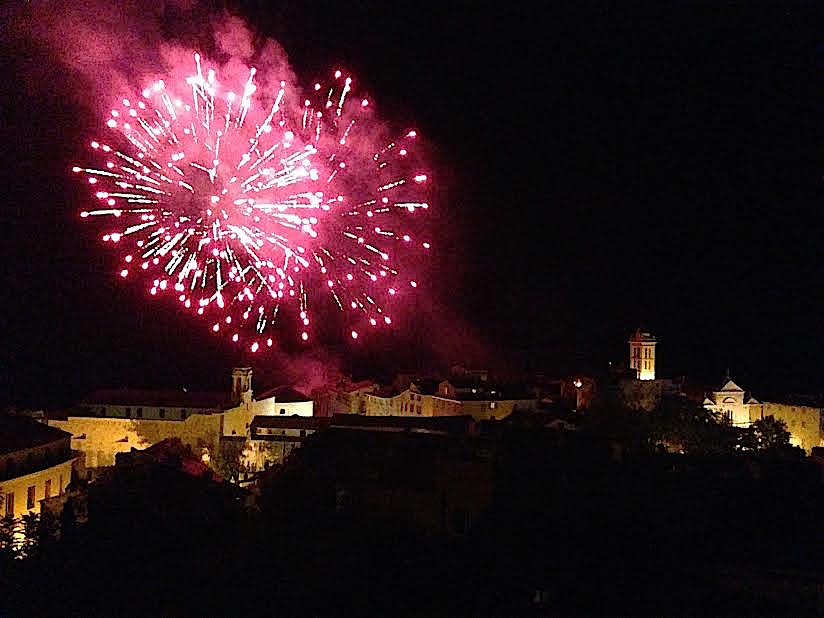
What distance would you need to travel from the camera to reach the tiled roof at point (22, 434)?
69.3 feet

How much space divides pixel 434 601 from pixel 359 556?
1.38 metres

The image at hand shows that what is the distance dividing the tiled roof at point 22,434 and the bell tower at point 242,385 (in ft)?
25.1

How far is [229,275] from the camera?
65.9 feet

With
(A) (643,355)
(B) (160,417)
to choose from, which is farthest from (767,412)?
(B) (160,417)

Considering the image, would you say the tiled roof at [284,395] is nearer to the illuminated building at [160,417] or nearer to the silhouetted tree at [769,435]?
the illuminated building at [160,417]

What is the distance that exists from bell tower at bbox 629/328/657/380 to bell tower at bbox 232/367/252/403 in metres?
12.6

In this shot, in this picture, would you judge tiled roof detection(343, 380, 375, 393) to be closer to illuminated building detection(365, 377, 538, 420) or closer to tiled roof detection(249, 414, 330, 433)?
illuminated building detection(365, 377, 538, 420)

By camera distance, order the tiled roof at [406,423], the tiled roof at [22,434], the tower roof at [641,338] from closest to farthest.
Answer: the tiled roof at [22,434], the tiled roof at [406,423], the tower roof at [641,338]

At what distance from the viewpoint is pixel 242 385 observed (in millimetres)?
30906

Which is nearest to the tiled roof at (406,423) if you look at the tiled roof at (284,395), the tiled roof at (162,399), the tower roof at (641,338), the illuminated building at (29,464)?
the tiled roof at (162,399)

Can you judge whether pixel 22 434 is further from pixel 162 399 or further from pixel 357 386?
pixel 357 386

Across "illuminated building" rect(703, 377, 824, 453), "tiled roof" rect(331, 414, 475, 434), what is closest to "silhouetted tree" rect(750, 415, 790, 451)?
"illuminated building" rect(703, 377, 824, 453)

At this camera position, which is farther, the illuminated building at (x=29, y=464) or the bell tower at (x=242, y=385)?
the bell tower at (x=242, y=385)

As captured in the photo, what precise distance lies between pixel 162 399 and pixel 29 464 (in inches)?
398
